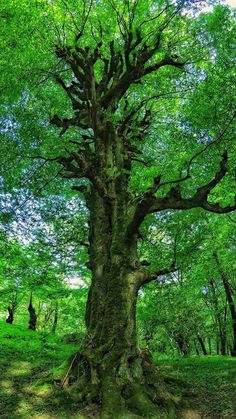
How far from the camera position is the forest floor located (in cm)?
652

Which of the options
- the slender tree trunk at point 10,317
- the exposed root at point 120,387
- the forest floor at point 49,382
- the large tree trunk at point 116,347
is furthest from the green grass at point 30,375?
the slender tree trunk at point 10,317

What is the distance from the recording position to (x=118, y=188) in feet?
31.2

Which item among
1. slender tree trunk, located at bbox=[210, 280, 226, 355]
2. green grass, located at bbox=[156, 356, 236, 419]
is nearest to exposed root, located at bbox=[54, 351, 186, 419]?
green grass, located at bbox=[156, 356, 236, 419]

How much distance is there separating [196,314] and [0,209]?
13150 mm

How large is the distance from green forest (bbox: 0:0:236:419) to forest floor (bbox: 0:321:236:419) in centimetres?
4

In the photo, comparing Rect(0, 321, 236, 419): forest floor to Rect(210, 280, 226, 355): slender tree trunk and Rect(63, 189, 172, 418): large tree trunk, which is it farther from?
Rect(210, 280, 226, 355): slender tree trunk

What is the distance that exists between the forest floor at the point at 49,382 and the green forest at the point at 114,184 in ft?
0.15

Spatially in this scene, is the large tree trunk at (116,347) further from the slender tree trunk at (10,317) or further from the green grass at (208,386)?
the slender tree trunk at (10,317)

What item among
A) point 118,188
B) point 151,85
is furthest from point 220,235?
point 118,188

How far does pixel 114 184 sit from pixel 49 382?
4846mm

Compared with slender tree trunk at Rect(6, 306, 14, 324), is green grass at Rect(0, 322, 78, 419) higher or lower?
lower

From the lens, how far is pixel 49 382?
7414mm

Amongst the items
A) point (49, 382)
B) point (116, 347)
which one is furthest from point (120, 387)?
point (49, 382)

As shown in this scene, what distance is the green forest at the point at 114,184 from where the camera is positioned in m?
7.19
